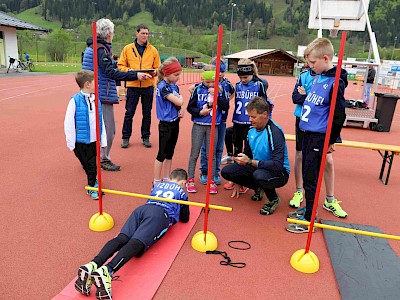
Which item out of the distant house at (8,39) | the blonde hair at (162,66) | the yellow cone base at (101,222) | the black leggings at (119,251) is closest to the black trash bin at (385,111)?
the blonde hair at (162,66)

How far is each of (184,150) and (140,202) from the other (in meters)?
2.57

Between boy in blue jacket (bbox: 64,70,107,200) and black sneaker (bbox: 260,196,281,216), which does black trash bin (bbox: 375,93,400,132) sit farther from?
boy in blue jacket (bbox: 64,70,107,200)

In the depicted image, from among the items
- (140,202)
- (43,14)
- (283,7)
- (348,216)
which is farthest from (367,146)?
(283,7)

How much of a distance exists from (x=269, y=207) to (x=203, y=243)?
46.8 inches

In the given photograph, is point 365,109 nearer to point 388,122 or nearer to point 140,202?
point 388,122

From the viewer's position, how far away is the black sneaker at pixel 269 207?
12.9ft

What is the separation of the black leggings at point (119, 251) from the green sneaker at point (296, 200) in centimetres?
212

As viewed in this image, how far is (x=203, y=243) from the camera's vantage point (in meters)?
3.12

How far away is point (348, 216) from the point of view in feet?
13.2

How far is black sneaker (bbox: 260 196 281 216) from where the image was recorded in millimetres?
3934

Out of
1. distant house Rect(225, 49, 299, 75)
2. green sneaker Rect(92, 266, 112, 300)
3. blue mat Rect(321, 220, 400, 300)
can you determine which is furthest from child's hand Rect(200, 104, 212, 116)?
distant house Rect(225, 49, 299, 75)

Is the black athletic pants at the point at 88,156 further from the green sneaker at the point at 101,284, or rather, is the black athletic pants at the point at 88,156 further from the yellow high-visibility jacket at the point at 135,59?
the yellow high-visibility jacket at the point at 135,59

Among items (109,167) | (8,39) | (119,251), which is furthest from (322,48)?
(8,39)

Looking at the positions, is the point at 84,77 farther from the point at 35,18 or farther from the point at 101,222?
the point at 35,18
